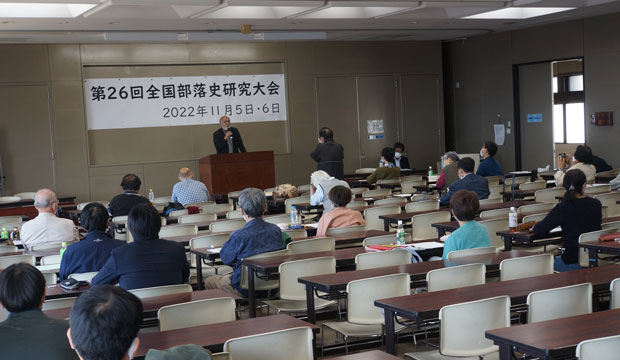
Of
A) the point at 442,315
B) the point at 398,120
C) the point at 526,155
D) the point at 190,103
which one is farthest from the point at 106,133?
the point at 442,315

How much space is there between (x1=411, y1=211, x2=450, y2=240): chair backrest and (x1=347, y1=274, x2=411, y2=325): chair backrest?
335 centimetres

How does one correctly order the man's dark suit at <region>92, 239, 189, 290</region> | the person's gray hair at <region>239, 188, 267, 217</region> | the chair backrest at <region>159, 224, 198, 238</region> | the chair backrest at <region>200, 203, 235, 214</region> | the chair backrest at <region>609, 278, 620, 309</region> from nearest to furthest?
the chair backrest at <region>609, 278, 620, 309</region> < the man's dark suit at <region>92, 239, 189, 290</region> < the person's gray hair at <region>239, 188, 267, 217</region> < the chair backrest at <region>159, 224, 198, 238</region> < the chair backrest at <region>200, 203, 235, 214</region>

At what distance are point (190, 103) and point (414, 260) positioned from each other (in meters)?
10.5

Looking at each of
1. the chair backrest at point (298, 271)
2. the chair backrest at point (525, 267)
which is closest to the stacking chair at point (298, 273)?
the chair backrest at point (298, 271)

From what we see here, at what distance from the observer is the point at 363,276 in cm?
515

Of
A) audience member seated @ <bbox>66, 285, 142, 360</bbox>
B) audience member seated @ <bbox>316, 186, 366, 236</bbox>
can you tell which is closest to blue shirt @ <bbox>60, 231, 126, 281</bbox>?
audience member seated @ <bbox>316, 186, 366, 236</bbox>

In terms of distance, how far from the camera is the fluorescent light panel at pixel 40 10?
35.7 feet

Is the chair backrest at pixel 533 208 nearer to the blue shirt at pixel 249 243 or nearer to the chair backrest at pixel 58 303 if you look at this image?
the blue shirt at pixel 249 243

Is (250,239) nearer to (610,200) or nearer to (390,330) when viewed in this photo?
(390,330)

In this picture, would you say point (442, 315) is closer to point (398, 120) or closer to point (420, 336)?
point (420, 336)

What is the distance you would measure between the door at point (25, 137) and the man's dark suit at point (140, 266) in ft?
33.7

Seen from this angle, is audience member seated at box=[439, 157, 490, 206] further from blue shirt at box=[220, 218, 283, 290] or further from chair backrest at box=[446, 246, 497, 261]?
blue shirt at box=[220, 218, 283, 290]

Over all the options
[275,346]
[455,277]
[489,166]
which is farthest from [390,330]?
[489,166]

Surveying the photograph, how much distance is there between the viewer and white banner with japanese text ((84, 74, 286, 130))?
15.1 meters
